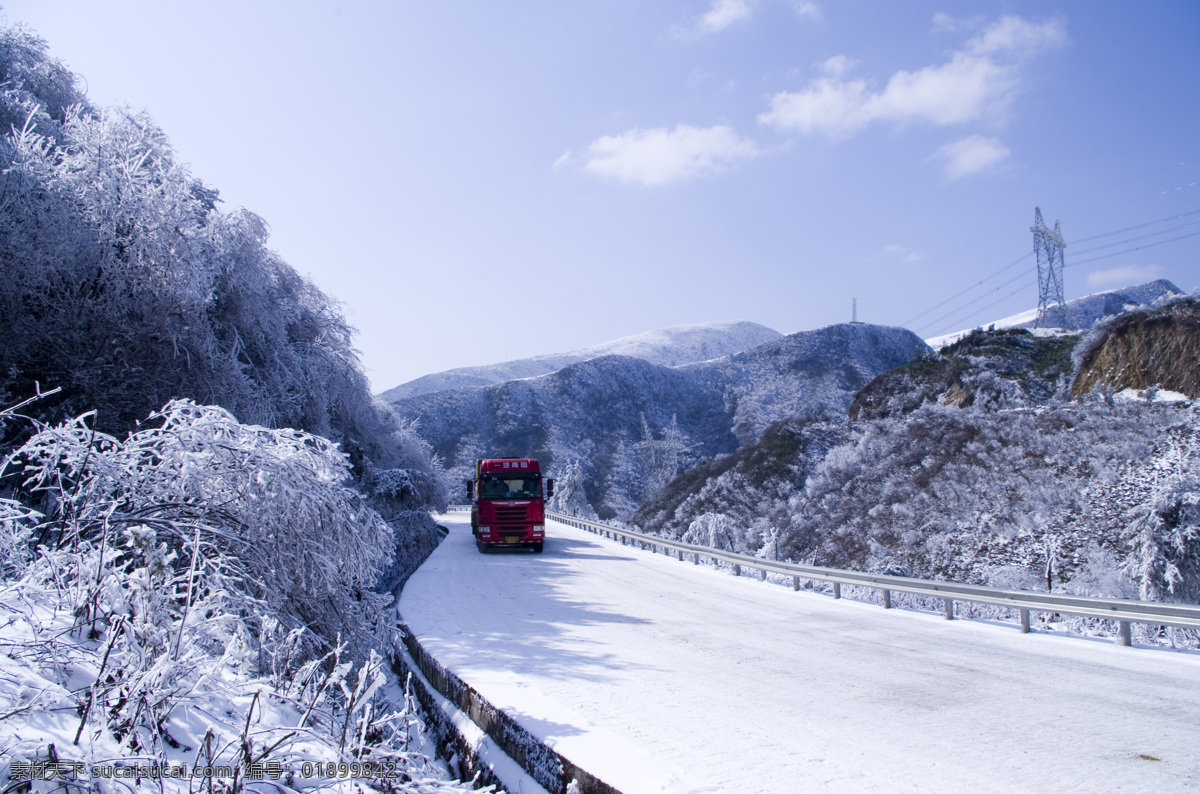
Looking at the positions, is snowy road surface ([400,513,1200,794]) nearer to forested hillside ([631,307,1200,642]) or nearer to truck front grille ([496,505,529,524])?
forested hillside ([631,307,1200,642])

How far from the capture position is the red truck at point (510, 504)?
896 inches

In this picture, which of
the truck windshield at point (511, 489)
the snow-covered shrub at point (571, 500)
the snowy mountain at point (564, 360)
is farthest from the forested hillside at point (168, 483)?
the snowy mountain at point (564, 360)

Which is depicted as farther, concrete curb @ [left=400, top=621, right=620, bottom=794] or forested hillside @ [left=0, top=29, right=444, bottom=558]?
forested hillside @ [left=0, top=29, right=444, bottom=558]

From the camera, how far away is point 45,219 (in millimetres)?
11641

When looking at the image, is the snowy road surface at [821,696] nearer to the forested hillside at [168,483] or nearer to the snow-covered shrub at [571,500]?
the forested hillside at [168,483]

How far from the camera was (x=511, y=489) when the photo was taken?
23297mm

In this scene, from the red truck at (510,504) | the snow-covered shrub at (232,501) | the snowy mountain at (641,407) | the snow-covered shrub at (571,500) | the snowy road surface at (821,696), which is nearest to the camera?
the snowy road surface at (821,696)

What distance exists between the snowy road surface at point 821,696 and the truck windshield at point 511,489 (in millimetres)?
10531

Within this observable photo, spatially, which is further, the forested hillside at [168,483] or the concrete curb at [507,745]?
the concrete curb at [507,745]

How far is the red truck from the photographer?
74.7 feet

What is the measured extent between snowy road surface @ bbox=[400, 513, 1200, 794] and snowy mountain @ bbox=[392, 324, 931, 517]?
243 feet

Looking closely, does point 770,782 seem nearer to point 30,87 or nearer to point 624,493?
point 30,87

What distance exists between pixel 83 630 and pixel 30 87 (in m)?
21.0

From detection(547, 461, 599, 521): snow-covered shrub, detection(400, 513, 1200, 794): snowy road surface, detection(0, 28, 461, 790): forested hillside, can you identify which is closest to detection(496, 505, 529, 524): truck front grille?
detection(0, 28, 461, 790): forested hillside
